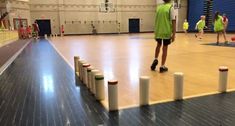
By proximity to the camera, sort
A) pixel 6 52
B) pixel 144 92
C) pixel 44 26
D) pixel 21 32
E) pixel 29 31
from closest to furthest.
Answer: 1. pixel 144 92
2. pixel 6 52
3. pixel 21 32
4. pixel 29 31
5. pixel 44 26

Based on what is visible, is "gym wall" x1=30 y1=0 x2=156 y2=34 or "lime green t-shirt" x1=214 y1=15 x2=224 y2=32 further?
"gym wall" x1=30 y1=0 x2=156 y2=34

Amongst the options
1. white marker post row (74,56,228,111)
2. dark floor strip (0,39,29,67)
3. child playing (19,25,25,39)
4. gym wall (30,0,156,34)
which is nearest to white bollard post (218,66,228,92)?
white marker post row (74,56,228,111)

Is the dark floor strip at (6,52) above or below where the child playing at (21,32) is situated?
below

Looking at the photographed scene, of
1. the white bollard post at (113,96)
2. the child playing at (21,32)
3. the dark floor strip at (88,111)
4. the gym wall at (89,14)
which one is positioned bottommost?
the dark floor strip at (88,111)

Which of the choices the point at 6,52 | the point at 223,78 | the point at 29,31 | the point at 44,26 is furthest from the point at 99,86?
the point at 44,26

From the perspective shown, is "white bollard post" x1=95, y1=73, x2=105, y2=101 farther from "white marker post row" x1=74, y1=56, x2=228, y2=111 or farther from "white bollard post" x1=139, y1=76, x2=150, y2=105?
"white bollard post" x1=139, y1=76, x2=150, y2=105

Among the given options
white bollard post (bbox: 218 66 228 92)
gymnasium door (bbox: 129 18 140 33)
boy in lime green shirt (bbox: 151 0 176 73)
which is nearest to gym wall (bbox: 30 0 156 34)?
gymnasium door (bbox: 129 18 140 33)

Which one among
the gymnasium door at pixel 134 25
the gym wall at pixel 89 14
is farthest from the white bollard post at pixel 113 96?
the gymnasium door at pixel 134 25

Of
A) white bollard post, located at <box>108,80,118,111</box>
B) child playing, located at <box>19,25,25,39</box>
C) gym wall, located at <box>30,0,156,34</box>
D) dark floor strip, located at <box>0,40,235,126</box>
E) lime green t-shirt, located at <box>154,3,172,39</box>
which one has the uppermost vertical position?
gym wall, located at <box>30,0,156,34</box>

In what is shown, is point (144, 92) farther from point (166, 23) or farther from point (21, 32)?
point (21, 32)

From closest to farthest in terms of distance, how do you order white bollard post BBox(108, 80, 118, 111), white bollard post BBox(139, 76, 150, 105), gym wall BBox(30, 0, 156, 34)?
1. white bollard post BBox(108, 80, 118, 111)
2. white bollard post BBox(139, 76, 150, 105)
3. gym wall BBox(30, 0, 156, 34)

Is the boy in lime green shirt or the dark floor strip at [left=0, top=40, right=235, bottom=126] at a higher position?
the boy in lime green shirt

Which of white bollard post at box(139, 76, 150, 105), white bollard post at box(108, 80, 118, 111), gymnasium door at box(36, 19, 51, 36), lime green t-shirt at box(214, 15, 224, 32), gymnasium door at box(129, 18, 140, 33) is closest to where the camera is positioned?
white bollard post at box(108, 80, 118, 111)

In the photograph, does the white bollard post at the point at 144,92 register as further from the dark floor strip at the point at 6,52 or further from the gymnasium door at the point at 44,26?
the gymnasium door at the point at 44,26
